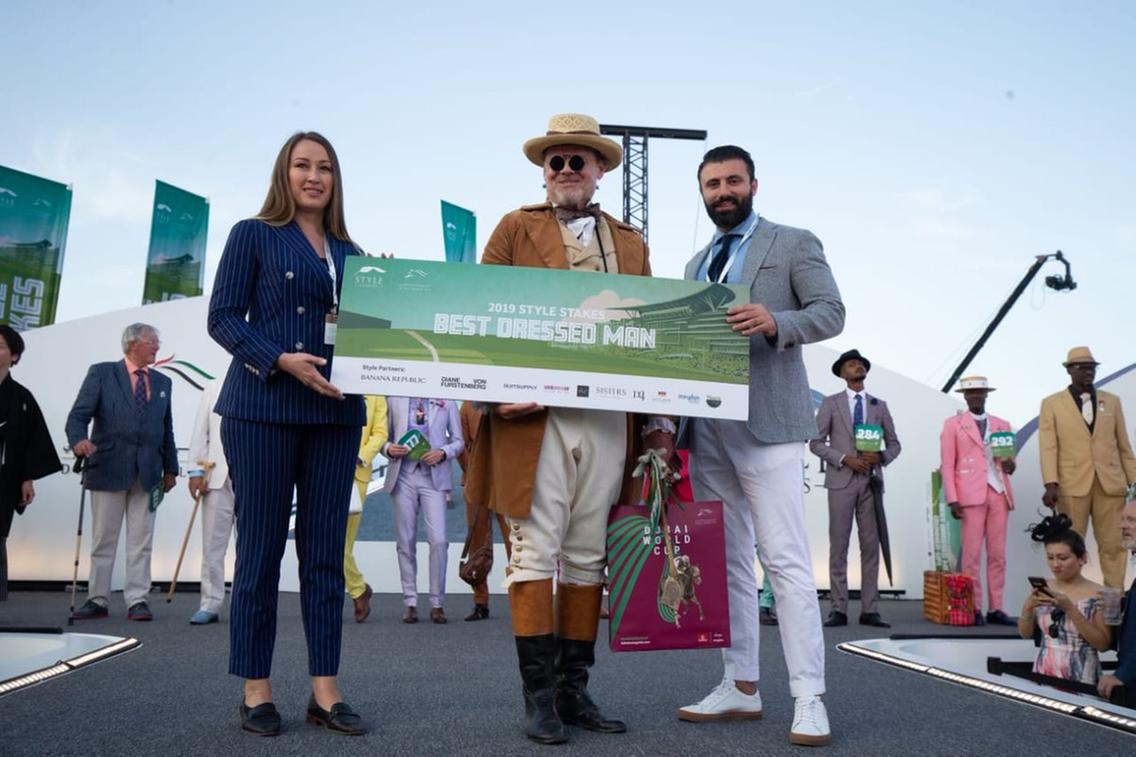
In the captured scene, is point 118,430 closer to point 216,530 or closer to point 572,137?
point 216,530

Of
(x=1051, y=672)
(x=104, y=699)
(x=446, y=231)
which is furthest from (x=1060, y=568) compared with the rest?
(x=446, y=231)

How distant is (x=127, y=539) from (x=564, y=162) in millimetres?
4673

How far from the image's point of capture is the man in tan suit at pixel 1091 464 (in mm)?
6789

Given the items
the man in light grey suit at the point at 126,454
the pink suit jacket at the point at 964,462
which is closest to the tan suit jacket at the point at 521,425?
the man in light grey suit at the point at 126,454

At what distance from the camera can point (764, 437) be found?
2.75m

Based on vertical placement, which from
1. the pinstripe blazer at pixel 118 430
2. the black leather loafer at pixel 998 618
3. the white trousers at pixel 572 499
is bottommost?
the black leather loafer at pixel 998 618

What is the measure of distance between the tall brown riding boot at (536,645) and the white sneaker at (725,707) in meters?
0.45

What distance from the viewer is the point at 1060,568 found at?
4453 mm

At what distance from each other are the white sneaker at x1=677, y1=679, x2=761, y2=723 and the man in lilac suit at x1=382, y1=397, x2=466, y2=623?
391 cm

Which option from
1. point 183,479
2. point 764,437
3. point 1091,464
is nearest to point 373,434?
point 183,479

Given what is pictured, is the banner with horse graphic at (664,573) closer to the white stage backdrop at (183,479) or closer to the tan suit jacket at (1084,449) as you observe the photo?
the tan suit jacket at (1084,449)

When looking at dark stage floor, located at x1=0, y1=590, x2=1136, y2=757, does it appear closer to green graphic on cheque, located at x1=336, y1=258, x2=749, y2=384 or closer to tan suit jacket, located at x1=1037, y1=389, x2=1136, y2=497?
green graphic on cheque, located at x1=336, y1=258, x2=749, y2=384

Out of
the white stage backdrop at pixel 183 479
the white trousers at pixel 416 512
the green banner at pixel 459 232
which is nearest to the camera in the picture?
the white trousers at pixel 416 512

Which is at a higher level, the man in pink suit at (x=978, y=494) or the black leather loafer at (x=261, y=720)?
the man in pink suit at (x=978, y=494)
